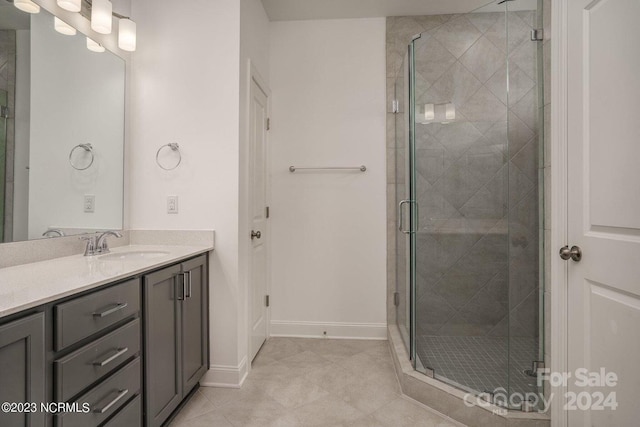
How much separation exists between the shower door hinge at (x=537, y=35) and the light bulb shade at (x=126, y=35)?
2.22 meters

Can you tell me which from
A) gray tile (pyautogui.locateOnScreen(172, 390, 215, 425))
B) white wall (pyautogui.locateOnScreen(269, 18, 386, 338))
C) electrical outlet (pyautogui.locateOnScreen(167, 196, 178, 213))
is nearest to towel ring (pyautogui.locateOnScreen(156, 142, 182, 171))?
electrical outlet (pyautogui.locateOnScreen(167, 196, 178, 213))

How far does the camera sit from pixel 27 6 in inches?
56.5

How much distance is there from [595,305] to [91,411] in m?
1.95

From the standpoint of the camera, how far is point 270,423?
164cm

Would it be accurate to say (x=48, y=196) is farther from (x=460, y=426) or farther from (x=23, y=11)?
(x=460, y=426)

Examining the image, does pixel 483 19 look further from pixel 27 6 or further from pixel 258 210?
pixel 27 6

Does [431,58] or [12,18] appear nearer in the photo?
[12,18]

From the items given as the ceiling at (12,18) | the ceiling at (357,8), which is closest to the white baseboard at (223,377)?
the ceiling at (12,18)

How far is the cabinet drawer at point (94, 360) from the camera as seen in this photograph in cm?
97

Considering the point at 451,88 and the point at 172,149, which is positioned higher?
the point at 451,88

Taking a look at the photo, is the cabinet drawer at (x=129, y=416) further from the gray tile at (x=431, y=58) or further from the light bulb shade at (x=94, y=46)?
the gray tile at (x=431, y=58)

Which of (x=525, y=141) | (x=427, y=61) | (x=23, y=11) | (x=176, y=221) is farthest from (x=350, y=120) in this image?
(x=23, y=11)

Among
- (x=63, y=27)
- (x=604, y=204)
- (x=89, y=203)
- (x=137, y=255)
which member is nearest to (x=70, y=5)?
(x=63, y=27)

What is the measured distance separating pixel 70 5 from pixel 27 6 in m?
0.18
